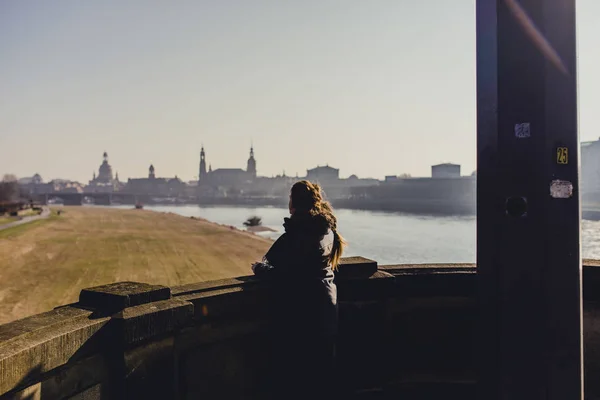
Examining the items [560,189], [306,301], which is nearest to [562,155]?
[560,189]

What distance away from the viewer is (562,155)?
2236mm

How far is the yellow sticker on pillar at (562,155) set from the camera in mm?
2231

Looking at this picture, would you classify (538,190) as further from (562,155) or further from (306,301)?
(306,301)

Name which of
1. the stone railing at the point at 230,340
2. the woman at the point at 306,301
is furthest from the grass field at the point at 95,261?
the woman at the point at 306,301

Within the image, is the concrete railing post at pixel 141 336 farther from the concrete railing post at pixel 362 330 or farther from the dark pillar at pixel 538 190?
the dark pillar at pixel 538 190

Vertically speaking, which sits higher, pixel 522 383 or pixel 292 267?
pixel 292 267

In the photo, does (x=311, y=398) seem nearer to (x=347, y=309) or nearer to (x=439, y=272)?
(x=347, y=309)

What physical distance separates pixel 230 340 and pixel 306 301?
23.4 inches

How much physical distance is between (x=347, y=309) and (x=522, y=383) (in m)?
1.35

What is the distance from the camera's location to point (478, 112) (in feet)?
7.67

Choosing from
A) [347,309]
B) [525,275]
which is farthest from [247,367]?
[525,275]

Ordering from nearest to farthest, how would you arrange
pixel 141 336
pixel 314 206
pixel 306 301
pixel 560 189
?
1. pixel 560 189
2. pixel 141 336
3. pixel 306 301
4. pixel 314 206

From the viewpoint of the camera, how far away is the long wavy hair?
116 inches

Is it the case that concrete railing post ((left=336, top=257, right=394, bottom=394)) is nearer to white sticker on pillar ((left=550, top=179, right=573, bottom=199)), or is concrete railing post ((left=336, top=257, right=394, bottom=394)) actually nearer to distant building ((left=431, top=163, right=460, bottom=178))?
white sticker on pillar ((left=550, top=179, right=573, bottom=199))
